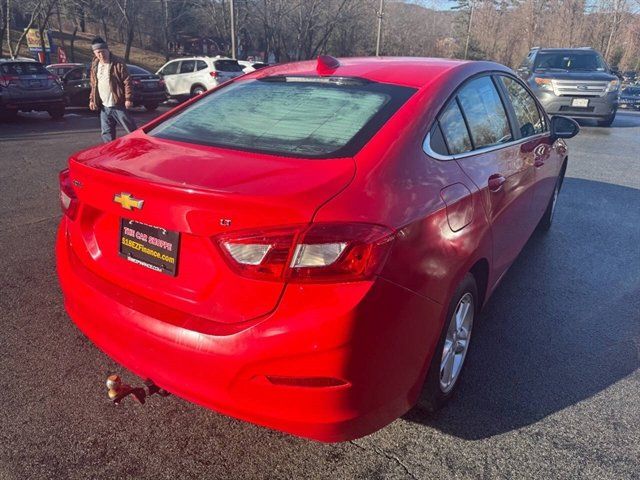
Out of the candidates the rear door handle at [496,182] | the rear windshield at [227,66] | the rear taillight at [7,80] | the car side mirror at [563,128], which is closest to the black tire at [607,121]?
the car side mirror at [563,128]

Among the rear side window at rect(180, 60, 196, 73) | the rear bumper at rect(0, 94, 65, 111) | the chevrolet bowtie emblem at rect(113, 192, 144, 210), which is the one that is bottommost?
the rear bumper at rect(0, 94, 65, 111)

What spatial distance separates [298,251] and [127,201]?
71 centimetres

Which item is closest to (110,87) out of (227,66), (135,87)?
(135,87)

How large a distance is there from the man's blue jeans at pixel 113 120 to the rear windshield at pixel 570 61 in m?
11.0

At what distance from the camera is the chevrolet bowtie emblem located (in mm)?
1937

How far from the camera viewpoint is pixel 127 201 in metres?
1.97

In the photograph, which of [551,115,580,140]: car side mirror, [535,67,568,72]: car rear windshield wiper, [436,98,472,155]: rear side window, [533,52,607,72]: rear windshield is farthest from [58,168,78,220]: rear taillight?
[533,52,607,72]: rear windshield

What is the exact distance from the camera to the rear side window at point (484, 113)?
108 inches

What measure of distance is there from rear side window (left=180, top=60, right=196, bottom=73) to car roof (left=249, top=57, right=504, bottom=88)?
676 inches

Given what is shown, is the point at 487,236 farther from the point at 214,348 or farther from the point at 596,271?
the point at 596,271

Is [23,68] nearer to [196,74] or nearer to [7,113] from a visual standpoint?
[7,113]

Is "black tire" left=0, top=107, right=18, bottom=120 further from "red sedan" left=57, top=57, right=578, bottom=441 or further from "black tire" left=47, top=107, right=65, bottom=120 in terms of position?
"red sedan" left=57, top=57, right=578, bottom=441

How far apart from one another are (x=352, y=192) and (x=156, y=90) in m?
16.5

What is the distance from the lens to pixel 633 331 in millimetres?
3393
